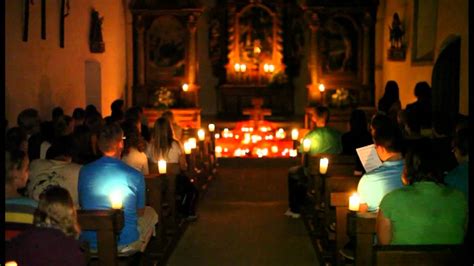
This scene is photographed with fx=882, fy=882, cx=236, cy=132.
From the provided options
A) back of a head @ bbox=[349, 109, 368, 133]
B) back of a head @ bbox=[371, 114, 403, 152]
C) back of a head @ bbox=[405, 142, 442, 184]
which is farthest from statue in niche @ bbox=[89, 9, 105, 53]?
back of a head @ bbox=[405, 142, 442, 184]

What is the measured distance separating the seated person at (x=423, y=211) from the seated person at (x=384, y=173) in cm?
85

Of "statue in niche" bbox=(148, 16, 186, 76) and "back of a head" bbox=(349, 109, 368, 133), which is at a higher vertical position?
"statue in niche" bbox=(148, 16, 186, 76)

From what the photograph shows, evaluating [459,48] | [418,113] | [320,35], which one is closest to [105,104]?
[320,35]

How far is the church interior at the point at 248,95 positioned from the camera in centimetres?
847

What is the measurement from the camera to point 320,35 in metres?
20.3

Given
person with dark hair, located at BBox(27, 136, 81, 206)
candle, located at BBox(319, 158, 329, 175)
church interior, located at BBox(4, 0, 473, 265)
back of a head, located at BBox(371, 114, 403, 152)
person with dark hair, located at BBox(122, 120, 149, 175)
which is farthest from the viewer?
person with dark hair, located at BBox(122, 120, 149, 175)

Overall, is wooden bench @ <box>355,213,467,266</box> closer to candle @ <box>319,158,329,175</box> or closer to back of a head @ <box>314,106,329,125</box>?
candle @ <box>319,158,329,175</box>

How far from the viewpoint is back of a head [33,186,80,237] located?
5.19 m

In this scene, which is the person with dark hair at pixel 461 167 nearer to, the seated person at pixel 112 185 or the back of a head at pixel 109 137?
the seated person at pixel 112 185

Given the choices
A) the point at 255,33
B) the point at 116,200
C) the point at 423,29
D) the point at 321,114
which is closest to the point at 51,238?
the point at 116,200

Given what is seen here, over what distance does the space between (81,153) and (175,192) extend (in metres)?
2.04

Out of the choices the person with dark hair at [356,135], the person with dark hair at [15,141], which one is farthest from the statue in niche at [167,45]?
the person with dark hair at [15,141]

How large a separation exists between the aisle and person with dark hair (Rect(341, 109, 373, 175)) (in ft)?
3.60

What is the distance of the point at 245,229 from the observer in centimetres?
1031
